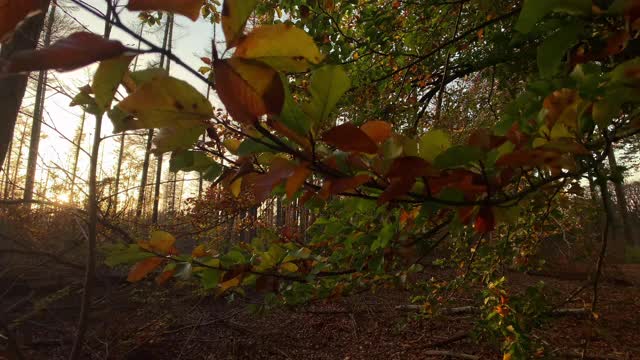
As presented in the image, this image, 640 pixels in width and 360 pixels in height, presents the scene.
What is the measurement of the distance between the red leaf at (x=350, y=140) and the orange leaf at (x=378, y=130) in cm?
8

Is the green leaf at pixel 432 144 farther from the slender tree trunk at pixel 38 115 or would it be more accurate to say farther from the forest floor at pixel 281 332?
the forest floor at pixel 281 332

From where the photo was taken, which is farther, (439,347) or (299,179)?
(439,347)

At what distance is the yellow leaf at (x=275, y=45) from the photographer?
1.30 feet

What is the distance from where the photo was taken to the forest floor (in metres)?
4.70

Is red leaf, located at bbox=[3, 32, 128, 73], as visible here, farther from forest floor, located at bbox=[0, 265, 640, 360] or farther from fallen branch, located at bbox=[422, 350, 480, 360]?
fallen branch, located at bbox=[422, 350, 480, 360]

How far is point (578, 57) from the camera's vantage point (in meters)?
0.69

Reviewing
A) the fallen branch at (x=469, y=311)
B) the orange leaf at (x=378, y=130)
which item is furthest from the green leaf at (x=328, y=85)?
the fallen branch at (x=469, y=311)

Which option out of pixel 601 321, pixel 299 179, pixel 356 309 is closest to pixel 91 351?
pixel 356 309

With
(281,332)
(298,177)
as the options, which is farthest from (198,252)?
(281,332)

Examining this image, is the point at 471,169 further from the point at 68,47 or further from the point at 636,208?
the point at 636,208

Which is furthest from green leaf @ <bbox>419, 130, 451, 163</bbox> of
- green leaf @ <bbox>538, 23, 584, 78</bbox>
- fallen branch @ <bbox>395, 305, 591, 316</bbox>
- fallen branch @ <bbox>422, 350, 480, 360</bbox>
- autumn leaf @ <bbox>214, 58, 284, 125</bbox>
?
fallen branch @ <bbox>395, 305, 591, 316</bbox>

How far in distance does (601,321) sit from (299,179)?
23.5ft

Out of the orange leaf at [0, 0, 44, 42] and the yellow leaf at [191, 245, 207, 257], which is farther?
the yellow leaf at [191, 245, 207, 257]

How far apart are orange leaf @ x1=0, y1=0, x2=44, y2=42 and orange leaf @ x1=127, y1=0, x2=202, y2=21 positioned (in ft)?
0.30
